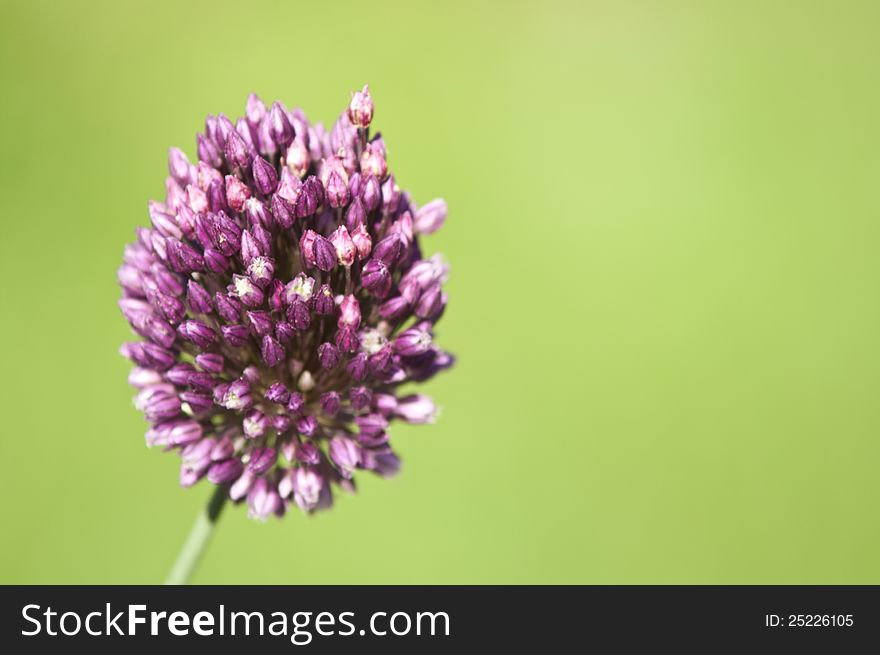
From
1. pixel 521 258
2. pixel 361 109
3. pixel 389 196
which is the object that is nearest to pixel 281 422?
pixel 389 196

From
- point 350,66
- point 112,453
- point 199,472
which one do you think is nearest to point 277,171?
point 199,472

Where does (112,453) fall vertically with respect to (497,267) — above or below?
below

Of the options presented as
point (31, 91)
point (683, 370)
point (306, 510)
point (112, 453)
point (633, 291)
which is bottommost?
point (306, 510)

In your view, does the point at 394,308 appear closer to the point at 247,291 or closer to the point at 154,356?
the point at 247,291

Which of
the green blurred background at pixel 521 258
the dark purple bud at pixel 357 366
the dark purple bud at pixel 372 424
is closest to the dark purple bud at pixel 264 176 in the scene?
the dark purple bud at pixel 357 366

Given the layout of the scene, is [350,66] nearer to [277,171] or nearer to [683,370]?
[683,370]

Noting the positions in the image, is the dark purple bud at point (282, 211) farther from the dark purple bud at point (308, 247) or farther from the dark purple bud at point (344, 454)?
the dark purple bud at point (344, 454)
